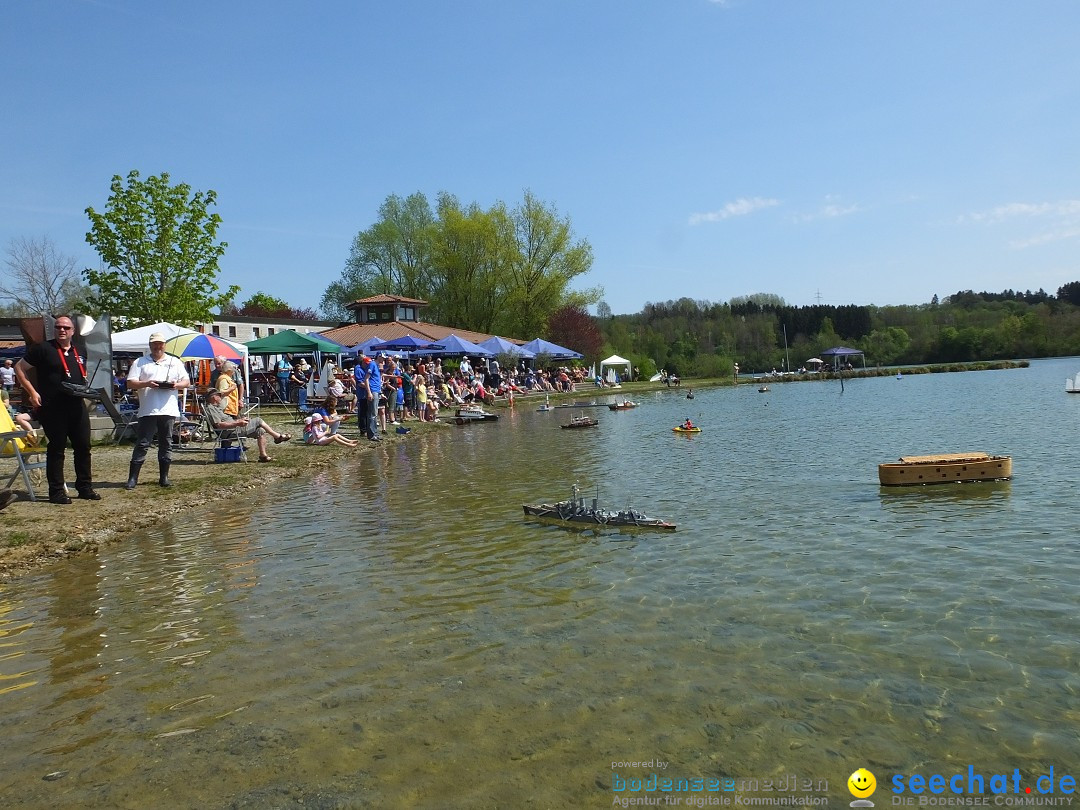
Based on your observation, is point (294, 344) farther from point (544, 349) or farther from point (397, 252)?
point (397, 252)

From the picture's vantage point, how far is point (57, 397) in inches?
393

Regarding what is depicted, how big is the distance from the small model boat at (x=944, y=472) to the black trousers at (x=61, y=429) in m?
12.9

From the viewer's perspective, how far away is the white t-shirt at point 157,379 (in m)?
11.4

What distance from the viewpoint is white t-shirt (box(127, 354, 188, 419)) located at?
37.3 ft

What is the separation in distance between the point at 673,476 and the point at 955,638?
9.97 meters

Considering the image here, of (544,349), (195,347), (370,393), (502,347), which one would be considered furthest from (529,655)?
(544,349)

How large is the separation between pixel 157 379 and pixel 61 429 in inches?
62.4

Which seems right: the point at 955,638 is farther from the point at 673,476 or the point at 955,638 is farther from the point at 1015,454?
the point at 1015,454

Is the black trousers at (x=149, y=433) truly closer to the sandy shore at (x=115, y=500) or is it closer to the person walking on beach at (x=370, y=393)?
the sandy shore at (x=115, y=500)

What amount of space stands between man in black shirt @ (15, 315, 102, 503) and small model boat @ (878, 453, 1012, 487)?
42.4ft

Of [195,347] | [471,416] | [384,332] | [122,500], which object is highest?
[384,332]

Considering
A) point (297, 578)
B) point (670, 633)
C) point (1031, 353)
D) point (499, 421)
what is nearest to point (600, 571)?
point (670, 633)

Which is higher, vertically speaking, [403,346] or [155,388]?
[403,346]

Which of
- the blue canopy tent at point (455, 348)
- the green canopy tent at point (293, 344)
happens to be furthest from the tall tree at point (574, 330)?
the green canopy tent at point (293, 344)
